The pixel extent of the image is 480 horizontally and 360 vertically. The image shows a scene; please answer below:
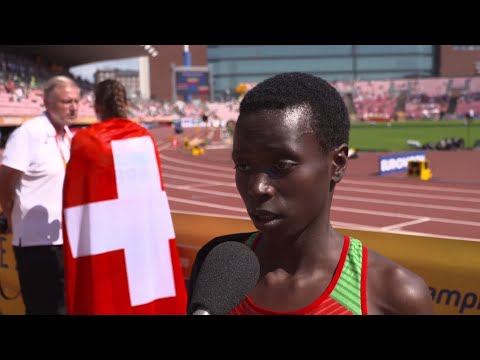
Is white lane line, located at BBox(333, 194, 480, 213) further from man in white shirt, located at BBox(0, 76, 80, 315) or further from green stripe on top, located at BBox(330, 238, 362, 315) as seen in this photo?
green stripe on top, located at BBox(330, 238, 362, 315)

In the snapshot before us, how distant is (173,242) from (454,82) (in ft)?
234

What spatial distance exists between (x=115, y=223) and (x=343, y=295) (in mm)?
2115

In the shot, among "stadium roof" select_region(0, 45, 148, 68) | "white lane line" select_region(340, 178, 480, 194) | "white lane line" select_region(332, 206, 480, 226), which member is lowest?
"white lane line" select_region(340, 178, 480, 194)

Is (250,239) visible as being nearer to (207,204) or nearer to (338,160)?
(338,160)

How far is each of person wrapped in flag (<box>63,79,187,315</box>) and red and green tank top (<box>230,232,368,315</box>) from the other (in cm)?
196

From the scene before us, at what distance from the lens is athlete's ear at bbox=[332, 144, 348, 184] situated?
1278 millimetres

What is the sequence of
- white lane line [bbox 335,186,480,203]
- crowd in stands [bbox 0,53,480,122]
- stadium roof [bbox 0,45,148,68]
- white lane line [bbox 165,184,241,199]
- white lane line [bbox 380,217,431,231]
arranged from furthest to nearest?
crowd in stands [bbox 0,53,480,122] → stadium roof [bbox 0,45,148,68] → white lane line [bbox 165,184,241,199] → white lane line [bbox 335,186,480,203] → white lane line [bbox 380,217,431,231]

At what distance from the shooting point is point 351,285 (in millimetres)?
1255

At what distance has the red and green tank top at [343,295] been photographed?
1.23m

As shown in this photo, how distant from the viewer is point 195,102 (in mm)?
75000

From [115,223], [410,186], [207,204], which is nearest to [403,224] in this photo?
[410,186]

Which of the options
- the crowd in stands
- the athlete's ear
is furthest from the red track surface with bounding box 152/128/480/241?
the crowd in stands

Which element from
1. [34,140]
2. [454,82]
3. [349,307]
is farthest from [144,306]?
[454,82]

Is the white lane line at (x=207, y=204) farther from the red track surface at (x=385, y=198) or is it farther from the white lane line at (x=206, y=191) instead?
the white lane line at (x=206, y=191)
